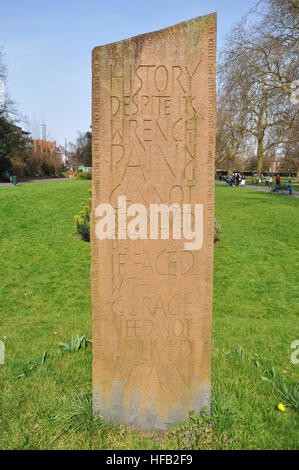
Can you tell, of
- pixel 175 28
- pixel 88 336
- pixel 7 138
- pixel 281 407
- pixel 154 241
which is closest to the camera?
pixel 175 28

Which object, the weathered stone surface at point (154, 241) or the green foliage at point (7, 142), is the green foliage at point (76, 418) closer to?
the weathered stone surface at point (154, 241)

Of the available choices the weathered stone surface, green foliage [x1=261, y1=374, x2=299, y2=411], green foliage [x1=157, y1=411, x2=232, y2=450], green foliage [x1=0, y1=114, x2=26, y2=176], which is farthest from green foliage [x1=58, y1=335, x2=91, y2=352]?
green foliage [x1=0, y1=114, x2=26, y2=176]

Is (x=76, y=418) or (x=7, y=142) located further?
(x=7, y=142)

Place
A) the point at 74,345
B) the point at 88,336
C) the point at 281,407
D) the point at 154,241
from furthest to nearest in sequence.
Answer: the point at 88,336, the point at 74,345, the point at 281,407, the point at 154,241

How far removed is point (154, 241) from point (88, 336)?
2.74 meters

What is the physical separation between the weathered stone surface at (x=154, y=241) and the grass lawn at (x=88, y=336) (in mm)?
311

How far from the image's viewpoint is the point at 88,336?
15.2 ft

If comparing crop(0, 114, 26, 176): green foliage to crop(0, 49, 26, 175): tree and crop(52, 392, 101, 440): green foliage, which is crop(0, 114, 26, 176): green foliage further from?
crop(52, 392, 101, 440): green foliage

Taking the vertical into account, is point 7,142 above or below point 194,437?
above

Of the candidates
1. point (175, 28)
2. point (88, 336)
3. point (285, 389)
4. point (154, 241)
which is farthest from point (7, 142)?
point (285, 389)

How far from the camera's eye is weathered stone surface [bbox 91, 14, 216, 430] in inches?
93.5

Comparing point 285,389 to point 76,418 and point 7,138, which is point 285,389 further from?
point 7,138

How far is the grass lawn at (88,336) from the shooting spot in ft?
8.19

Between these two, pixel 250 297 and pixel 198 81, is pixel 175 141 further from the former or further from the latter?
pixel 250 297
